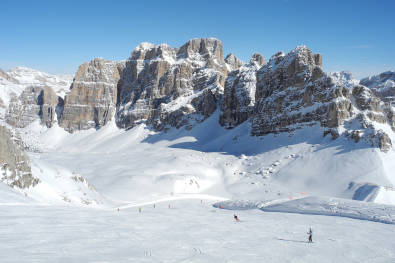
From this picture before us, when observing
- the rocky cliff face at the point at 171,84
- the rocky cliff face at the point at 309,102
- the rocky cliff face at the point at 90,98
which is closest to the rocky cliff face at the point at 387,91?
the rocky cliff face at the point at 309,102

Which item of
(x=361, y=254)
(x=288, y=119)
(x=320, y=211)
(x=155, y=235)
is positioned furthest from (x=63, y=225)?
(x=288, y=119)

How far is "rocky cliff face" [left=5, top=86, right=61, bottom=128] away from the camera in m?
174

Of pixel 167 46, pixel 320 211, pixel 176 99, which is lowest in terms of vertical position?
pixel 320 211

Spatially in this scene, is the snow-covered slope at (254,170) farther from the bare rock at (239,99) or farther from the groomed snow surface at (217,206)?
the bare rock at (239,99)

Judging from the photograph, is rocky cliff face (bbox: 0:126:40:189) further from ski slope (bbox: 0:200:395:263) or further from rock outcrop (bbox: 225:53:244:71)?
rock outcrop (bbox: 225:53:244:71)

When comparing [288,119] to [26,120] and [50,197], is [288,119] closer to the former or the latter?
[50,197]

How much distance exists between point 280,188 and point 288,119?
3215 centimetres

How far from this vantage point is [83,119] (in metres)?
169

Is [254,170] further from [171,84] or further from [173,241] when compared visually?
[171,84]

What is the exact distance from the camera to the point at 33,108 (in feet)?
587

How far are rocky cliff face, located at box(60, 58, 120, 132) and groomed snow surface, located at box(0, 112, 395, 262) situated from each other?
172ft

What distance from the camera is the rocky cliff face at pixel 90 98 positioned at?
168 metres

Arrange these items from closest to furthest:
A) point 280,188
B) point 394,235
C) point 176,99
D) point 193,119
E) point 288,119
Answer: point 394,235, point 280,188, point 288,119, point 193,119, point 176,99

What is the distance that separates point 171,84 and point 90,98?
49.3 meters
